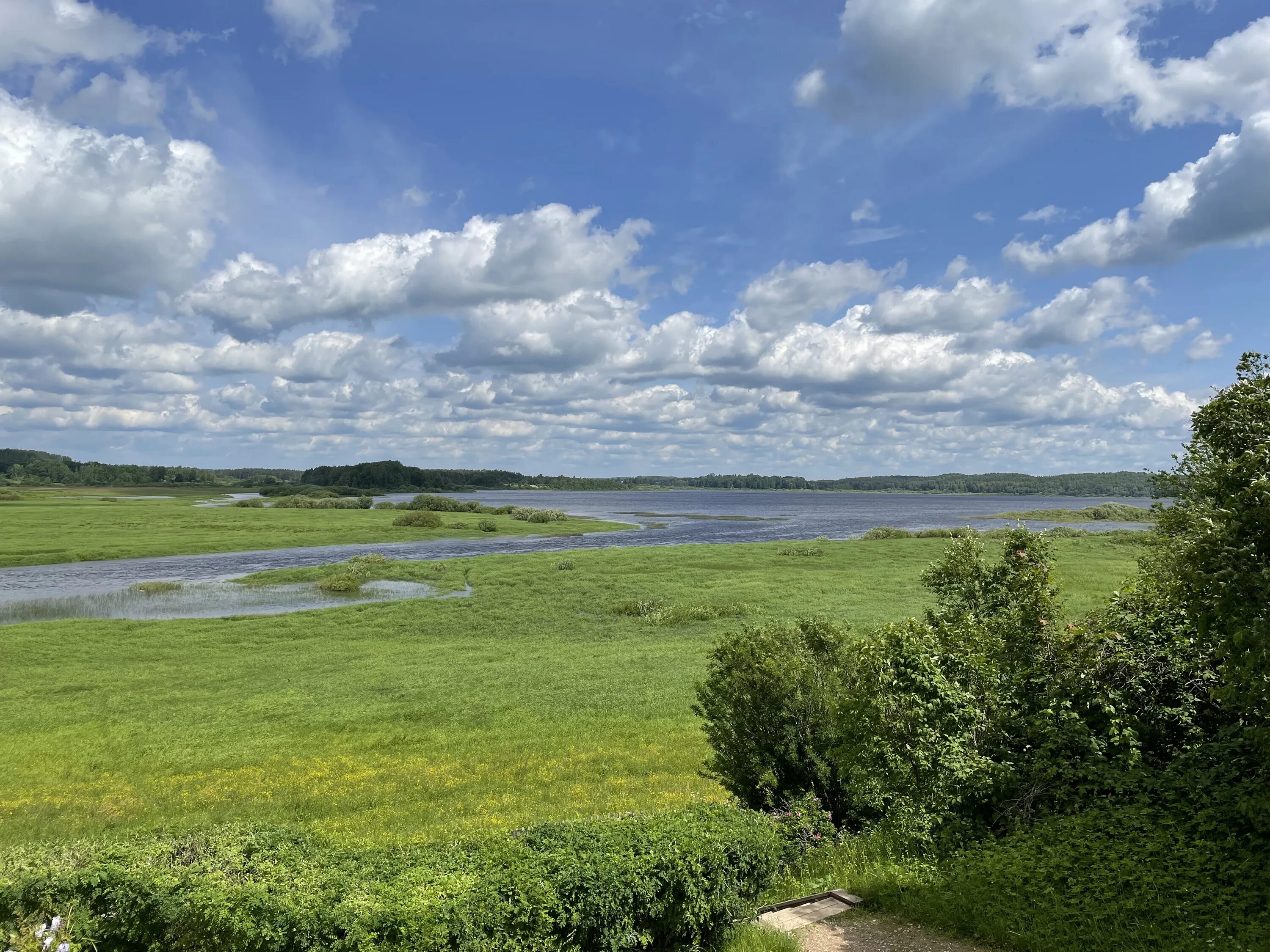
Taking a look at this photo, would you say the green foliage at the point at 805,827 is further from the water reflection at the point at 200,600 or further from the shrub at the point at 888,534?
the shrub at the point at 888,534

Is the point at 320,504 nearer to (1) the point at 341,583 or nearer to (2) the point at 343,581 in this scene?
(2) the point at 343,581

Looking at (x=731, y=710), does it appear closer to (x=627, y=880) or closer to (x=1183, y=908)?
(x=627, y=880)

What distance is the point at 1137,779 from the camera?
474 inches

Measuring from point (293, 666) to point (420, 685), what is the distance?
9.07 m

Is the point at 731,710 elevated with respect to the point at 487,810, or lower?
elevated

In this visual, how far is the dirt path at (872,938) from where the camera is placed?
9.95 m

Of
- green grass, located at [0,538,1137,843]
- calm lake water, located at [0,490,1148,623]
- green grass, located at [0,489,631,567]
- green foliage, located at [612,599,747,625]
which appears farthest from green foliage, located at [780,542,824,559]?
green grass, located at [0,489,631,567]

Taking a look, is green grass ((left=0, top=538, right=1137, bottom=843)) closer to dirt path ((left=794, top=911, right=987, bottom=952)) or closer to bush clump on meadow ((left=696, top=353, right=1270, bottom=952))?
bush clump on meadow ((left=696, top=353, right=1270, bottom=952))

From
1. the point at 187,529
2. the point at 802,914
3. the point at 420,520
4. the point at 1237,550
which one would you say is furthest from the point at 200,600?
the point at 1237,550

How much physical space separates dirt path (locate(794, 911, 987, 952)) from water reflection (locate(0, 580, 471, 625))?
169 feet

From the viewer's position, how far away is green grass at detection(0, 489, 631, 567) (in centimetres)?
8875

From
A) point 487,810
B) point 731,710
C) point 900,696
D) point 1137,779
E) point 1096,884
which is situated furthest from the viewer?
point 487,810

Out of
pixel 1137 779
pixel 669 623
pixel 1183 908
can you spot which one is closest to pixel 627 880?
pixel 1183 908

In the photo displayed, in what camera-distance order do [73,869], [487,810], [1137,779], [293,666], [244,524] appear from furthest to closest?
[244,524] → [293,666] → [487,810] → [1137,779] → [73,869]
